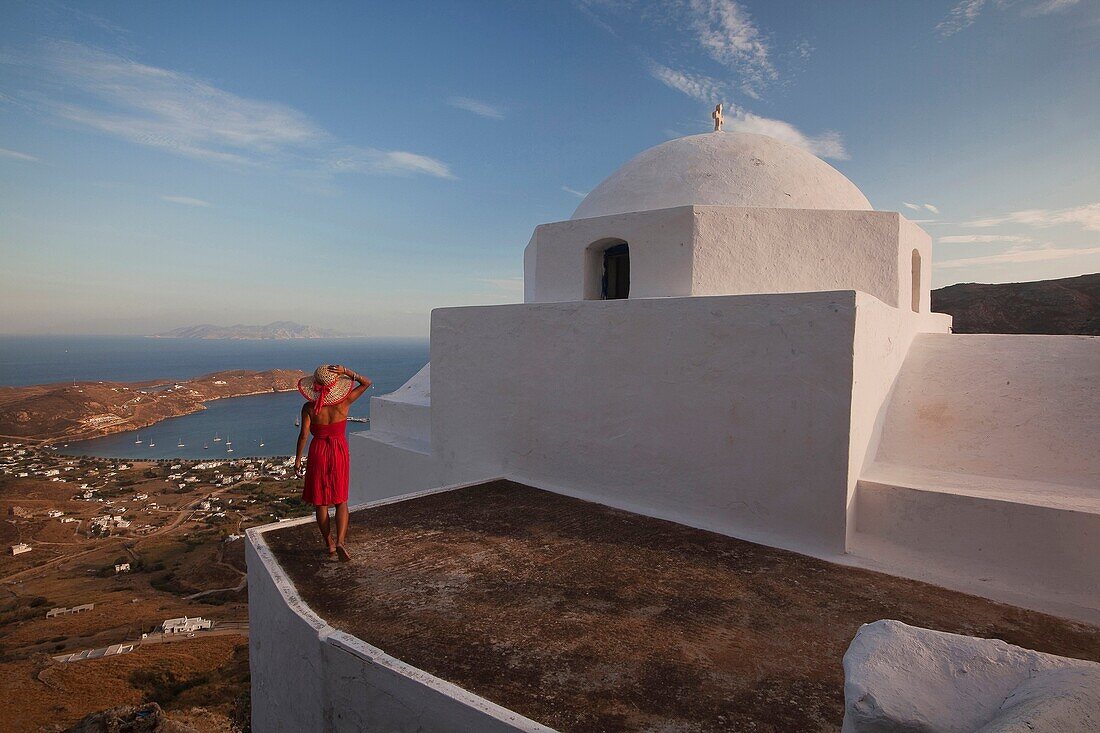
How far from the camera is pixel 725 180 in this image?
21.7 feet

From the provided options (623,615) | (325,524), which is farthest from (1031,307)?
(325,524)

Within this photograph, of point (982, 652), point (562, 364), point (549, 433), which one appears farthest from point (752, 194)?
point (982, 652)

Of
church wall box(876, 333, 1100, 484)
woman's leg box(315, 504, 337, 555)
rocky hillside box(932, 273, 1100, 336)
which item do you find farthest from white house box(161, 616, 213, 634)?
rocky hillside box(932, 273, 1100, 336)

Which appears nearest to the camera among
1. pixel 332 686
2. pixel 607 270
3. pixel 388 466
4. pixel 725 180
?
pixel 332 686

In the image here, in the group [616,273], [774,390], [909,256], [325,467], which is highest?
[909,256]

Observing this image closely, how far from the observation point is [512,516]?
4.87 meters

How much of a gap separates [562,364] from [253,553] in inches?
122

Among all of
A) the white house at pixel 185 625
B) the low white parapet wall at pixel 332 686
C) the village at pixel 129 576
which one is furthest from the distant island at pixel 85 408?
the low white parapet wall at pixel 332 686

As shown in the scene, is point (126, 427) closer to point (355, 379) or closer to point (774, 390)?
point (355, 379)

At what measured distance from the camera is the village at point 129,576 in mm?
10438

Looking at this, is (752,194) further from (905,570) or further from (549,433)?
(905,570)

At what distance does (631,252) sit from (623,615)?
4158 mm

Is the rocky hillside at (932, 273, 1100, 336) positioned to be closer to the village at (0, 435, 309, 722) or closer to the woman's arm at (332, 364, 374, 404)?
the woman's arm at (332, 364, 374, 404)

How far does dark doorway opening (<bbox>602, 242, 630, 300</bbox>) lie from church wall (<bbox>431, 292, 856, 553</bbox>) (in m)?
1.49
